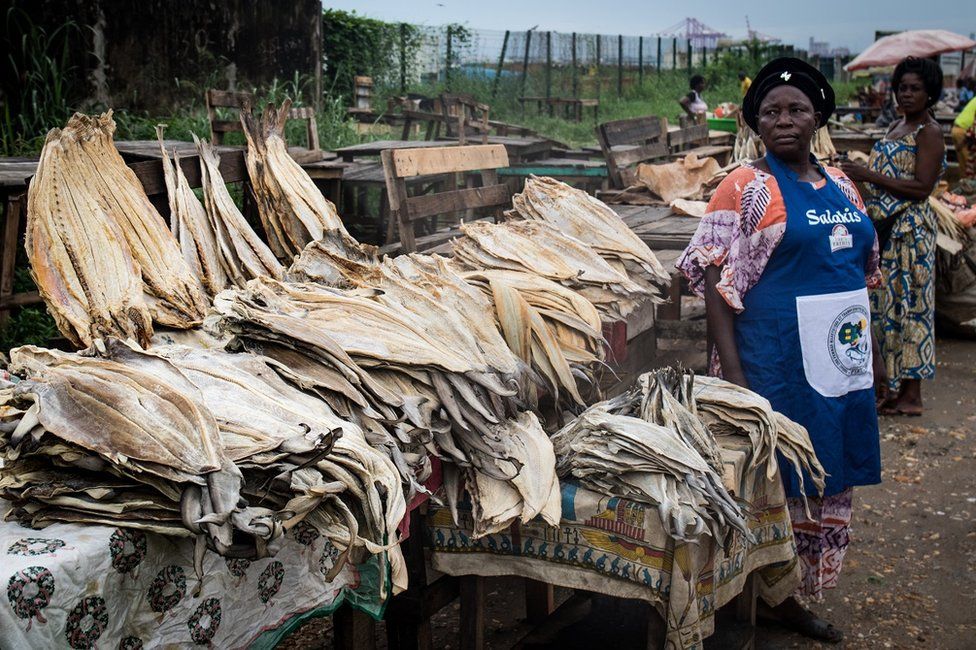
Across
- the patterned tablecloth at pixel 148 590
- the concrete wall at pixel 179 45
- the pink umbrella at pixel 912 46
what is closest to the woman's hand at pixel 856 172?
the patterned tablecloth at pixel 148 590

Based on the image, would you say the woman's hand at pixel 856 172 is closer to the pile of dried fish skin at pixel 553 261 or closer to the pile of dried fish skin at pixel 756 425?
the pile of dried fish skin at pixel 553 261

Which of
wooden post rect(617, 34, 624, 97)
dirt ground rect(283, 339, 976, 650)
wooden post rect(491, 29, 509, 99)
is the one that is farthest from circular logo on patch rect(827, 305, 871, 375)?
wooden post rect(617, 34, 624, 97)

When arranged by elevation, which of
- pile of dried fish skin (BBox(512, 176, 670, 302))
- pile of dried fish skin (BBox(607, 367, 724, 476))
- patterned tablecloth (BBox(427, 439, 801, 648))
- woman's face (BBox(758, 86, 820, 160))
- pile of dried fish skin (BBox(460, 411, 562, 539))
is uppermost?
woman's face (BBox(758, 86, 820, 160))

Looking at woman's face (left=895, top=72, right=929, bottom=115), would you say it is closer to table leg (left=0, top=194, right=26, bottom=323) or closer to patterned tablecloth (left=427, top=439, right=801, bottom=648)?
patterned tablecloth (left=427, top=439, right=801, bottom=648)

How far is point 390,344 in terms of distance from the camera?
93.5 inches

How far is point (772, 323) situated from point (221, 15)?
8235 mm

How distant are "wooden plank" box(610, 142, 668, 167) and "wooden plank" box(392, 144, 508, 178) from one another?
8.00 ft

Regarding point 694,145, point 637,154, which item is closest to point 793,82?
point 637,154

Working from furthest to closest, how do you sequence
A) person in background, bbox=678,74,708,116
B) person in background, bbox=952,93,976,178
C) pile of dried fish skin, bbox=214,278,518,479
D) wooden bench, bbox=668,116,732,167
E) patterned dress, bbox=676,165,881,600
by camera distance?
person in background, bbox=678,74,708,116, wooden bench, bbox=668,116,732,167, person in background, bbox=952,93,976,178, patterned dress, bbox=676,165,881,600, pile of dried fish skin, bbox=214,278,518,479

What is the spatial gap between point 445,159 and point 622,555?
2784mm

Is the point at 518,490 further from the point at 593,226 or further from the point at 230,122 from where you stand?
the point at 230,122

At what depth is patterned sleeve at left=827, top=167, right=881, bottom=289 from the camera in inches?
Result: 127

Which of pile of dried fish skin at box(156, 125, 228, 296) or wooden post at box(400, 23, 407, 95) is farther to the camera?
wooden post at box(400, 23, 407, 95)

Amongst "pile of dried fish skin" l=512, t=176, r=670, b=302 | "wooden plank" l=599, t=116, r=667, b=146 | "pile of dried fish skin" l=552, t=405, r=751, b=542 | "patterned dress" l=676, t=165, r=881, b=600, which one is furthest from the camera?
"wooden plank" l=599, t=116, r=667, b=146
